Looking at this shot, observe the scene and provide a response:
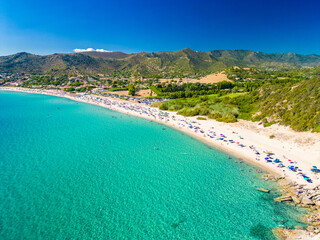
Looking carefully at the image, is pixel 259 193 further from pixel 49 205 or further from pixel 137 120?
pixel 137 120

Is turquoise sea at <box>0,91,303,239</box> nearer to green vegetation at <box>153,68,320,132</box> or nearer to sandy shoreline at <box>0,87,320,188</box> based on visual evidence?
sandy shoreline at <box>0,87,320,188</box>

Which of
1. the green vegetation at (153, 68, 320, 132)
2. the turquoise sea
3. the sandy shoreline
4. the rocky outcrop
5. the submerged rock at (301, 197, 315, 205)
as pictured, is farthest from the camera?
the green vegetation at (153, 68, 320, 132)

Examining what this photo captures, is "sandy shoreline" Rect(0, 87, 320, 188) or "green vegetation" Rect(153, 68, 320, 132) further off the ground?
"green vegetation" Rect(153, 68, 320, 132)

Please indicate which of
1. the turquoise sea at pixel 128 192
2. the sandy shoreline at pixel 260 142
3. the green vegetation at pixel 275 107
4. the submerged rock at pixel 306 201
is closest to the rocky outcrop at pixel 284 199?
the turquoise sea at pixel 128 192

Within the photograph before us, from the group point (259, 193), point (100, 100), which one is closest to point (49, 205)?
point (259, 193)

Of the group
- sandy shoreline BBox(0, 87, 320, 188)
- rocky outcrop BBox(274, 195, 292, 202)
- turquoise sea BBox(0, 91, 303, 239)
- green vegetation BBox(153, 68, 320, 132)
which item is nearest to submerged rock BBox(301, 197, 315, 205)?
rocky outcrop BBox(274, 195, 292, 202)

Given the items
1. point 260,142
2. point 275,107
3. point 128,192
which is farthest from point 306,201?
point 275,107

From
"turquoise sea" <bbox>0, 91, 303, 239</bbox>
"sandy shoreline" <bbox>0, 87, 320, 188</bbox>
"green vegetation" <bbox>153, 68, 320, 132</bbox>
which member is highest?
"green vegetation" <bbox>153, 68, 320, 132</bbox>

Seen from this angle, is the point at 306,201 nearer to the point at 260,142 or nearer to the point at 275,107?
the point at 260,142

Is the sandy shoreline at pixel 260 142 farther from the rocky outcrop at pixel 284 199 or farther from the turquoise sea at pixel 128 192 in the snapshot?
the rocky outcrop at pixel 284 199
